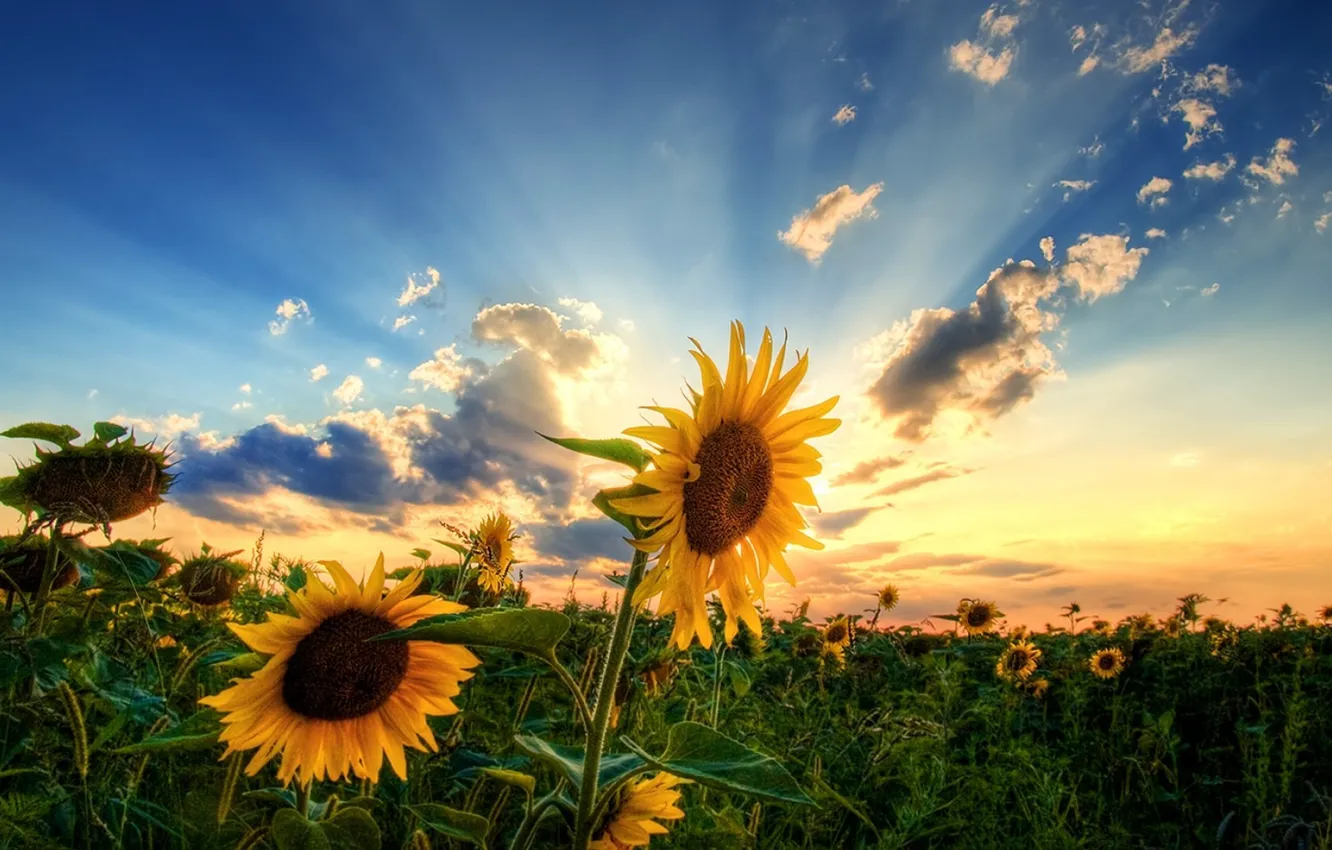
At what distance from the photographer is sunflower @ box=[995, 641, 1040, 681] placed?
6723mm

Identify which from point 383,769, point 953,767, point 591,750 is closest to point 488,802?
point 383,769

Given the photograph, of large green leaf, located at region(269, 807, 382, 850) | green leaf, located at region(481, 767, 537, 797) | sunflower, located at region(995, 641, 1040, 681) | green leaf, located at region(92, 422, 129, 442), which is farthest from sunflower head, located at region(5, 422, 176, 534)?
sunflower, located at region(995, 641, 1040, 681)

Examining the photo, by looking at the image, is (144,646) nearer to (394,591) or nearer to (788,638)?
(394,591)

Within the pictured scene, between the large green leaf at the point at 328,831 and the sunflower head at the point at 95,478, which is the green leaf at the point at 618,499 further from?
the sunflower head at the point at 95,478

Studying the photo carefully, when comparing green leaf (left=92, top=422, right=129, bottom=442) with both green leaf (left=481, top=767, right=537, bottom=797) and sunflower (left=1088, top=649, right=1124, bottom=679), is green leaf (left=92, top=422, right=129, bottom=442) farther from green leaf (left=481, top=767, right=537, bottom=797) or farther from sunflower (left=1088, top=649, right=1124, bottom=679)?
sunflower (left=1088, top=649, right=1124, bottom=679)

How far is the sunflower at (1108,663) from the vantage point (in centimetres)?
701

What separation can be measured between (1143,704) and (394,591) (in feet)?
21.6

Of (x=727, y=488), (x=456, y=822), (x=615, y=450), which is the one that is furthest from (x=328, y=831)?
(x=727, y=488)

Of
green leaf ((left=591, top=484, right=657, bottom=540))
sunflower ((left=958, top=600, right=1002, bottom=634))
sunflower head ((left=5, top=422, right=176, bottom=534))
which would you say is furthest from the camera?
sunflower ((left=958, top=600, right=1002, bottom=634))

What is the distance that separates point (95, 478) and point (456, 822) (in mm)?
1937

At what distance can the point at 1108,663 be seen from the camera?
23.4ft

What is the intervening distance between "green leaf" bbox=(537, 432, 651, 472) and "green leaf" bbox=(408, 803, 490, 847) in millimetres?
723

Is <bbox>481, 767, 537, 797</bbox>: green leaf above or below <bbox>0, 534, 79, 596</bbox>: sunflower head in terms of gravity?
below

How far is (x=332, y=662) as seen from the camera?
6.40 ft
